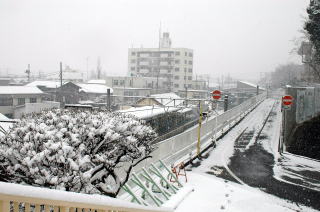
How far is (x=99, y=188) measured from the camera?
7.13 meters

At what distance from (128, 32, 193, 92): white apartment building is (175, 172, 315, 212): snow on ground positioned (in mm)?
83916

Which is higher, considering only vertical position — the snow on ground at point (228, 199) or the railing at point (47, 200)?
the railing at point (47, 200)

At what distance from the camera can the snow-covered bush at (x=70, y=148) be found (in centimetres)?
540

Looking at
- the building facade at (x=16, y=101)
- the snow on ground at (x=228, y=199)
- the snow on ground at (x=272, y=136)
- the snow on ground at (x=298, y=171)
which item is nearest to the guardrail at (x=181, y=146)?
the snow on ground at (x=228, y=199)

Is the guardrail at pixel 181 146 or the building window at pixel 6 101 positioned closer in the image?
the guardrail at pixel 181 146

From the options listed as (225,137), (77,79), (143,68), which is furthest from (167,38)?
(225,137)

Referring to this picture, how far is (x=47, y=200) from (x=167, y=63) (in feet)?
316

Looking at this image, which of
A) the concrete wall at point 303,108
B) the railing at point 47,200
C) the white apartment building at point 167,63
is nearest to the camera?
the railing at point 47,200

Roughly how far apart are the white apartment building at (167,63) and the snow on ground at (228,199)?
3304 inches

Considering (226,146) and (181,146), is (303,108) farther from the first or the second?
(181,146)

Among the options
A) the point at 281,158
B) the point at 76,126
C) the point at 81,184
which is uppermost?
the point at 76,126

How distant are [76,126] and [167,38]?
98.3 meters

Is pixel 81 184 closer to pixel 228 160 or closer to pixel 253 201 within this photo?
pixel 253 201

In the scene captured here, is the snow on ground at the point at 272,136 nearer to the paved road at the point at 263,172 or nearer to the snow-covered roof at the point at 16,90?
the paved road at the point at 263,172
